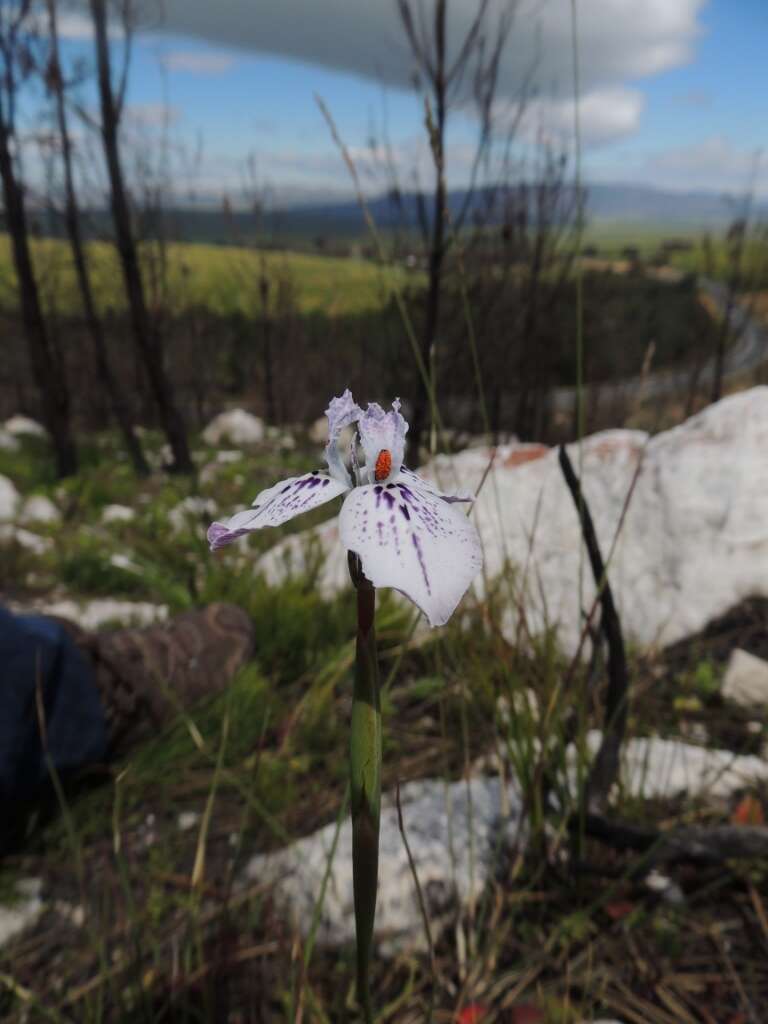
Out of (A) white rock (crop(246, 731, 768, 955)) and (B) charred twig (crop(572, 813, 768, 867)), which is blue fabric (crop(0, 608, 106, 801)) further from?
(B) charred twig (crop(572, 813, 768, 867))

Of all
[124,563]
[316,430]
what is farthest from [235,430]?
[124,563]

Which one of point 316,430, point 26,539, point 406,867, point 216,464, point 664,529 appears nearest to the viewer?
point 406,867

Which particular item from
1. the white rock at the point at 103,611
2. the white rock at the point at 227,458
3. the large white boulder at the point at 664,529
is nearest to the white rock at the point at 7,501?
the white rock at the point at 103,611

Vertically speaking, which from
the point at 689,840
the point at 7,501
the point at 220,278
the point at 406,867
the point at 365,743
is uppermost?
the point at 220,278

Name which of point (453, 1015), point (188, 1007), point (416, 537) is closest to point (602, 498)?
point (453, 1015)

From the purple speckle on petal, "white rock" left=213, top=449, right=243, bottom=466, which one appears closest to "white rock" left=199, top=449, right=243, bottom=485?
"white rock" left=213, top=449, right=243, bottom=466

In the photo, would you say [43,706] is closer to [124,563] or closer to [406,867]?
[406,867]
